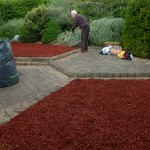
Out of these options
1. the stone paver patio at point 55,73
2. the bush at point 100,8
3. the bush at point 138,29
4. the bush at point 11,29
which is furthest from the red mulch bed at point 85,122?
the bush at point 11,29

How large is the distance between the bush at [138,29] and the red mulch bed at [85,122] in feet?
14.6

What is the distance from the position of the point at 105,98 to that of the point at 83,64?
4.08 meters

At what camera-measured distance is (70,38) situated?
622 inches

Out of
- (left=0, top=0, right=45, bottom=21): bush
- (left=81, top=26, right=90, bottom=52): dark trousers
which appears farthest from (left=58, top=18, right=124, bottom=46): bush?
(left=0, top=0, right=45, bottom=21): bush

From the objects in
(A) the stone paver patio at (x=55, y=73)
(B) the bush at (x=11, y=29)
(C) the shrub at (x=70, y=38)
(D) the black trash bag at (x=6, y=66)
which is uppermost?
(D) the black trash bag at (x=6, y=66)

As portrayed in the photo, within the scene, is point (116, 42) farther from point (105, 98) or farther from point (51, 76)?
point (105, 98)

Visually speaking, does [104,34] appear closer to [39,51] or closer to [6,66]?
[39,51]

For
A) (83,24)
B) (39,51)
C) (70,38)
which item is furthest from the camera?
(70,38)

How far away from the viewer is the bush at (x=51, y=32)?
16.3 m

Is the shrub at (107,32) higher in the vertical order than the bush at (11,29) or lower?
higher

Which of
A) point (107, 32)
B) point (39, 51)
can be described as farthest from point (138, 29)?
point (39, 51)

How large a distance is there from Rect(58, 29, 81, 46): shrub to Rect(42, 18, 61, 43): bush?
257 millimetres

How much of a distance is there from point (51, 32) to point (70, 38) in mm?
998

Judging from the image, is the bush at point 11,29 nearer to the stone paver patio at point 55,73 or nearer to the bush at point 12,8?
the bush at point 12,8
